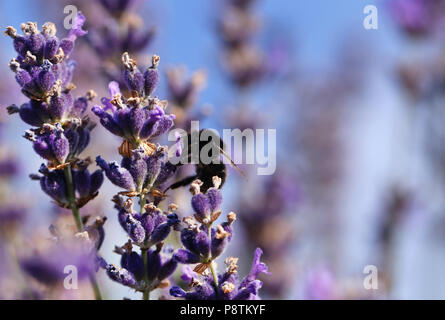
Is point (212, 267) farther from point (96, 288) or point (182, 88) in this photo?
point (182, 88)

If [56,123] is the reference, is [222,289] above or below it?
below

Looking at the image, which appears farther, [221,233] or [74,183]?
[74,183]

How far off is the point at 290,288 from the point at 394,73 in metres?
2.57

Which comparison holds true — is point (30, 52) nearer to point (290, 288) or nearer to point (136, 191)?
point (136, 191)

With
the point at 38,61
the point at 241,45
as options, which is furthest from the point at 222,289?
the point at 241,45

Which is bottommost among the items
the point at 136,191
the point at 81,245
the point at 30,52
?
the point at 81,245

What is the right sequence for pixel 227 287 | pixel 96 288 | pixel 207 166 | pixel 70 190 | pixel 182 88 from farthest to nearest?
pixel 182 88
pixel 207 166
pixel 70 190
pixel 96 288
pixel 227 287

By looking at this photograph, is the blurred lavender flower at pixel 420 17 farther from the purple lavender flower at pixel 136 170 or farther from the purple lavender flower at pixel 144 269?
the purple lavender flower at pixel 144 269

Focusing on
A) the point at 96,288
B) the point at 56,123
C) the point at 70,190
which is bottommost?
the point at 96,288

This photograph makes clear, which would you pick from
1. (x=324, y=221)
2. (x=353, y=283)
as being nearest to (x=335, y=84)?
(x=324, y=221)

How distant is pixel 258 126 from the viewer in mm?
5277

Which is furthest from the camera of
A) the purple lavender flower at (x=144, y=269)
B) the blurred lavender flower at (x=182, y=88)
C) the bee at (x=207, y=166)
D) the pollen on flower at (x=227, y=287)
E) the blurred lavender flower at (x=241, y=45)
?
the blurred lavender flower at (x=241, y=45)

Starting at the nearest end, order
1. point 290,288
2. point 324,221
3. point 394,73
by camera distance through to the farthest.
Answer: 1. point 290,288
2. point 394,73
3. point 324,221

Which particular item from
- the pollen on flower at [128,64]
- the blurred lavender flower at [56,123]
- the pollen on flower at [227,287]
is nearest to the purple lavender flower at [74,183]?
the blurred lavender flower at [56,123]
